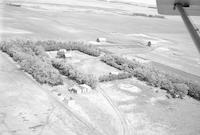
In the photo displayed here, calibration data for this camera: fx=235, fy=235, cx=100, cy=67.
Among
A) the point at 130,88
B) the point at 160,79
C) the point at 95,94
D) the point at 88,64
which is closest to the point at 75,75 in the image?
the point at 95,94

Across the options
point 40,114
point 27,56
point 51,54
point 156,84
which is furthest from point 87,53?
point 40,114

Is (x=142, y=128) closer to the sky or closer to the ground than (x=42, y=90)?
closer to the ground

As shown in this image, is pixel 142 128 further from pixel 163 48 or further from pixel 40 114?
pixel 163 48

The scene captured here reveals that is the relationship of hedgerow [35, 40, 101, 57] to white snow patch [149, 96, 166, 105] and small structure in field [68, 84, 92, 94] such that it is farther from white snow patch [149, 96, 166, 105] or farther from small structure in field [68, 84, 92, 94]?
white snow patch [149, 96, 166, 105]

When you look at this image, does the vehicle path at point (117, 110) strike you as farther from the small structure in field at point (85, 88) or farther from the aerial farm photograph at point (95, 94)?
the small structure in field at point (85, 88)

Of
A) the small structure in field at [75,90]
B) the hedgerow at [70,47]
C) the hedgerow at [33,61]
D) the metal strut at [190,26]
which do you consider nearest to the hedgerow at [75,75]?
the hedgerow at [33,61]

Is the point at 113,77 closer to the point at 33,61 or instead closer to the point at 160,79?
the point at 160,79

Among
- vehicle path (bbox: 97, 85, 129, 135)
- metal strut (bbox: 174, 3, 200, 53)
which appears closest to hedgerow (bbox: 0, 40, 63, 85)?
vehicle path (bbox: 97, 85, 129, 135)
